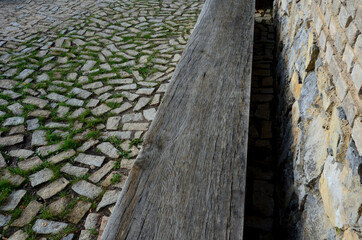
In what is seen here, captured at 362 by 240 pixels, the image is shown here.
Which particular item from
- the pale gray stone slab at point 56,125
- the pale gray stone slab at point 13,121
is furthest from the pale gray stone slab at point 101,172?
the pale gray stone slab at point 13,121

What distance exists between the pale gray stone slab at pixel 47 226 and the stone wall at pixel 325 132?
5.67ft

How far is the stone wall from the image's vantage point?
1343mm

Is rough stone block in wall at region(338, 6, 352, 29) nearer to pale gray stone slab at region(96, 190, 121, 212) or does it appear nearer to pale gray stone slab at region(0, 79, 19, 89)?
pale gray stone slab at region(96, 190, 121, 212)

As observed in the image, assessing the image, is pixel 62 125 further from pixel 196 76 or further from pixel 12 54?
pixel 12 54

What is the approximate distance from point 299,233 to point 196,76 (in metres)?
1.53

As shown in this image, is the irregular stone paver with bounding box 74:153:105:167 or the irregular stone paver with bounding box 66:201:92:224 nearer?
the irregular stone paver with bounding box 66:201:92:224

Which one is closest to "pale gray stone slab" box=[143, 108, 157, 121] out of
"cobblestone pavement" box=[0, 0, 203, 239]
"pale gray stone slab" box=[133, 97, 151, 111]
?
"cobblestone pavement" box=[0, 0, 203, 239]

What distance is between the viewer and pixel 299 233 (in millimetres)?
1873

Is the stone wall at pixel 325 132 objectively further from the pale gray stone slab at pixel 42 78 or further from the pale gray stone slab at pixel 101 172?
the pale gray stone slab at pixel 42 78

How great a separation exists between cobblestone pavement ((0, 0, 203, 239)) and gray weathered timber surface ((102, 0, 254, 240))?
3.01 feet

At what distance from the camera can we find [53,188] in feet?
9.25

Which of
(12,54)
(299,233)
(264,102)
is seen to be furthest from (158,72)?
(299,233)

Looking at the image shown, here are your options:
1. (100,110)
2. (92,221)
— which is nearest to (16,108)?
(100,110)

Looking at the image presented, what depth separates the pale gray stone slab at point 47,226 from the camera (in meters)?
2.44
